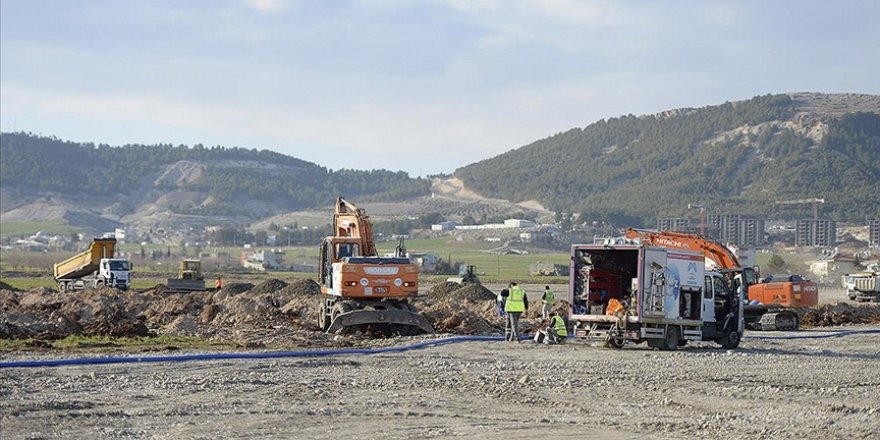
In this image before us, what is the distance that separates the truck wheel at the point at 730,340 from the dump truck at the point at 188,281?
42.5 meters

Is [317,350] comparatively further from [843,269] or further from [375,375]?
[843,269]

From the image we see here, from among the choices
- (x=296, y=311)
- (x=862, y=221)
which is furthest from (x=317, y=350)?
(x=862, y=221)

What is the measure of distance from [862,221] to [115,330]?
18428 centimetres

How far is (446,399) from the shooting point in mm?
18281

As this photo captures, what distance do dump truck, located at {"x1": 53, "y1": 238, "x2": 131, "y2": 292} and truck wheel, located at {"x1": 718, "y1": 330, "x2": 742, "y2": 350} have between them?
43682 mm

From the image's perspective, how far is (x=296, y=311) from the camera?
1742 inches

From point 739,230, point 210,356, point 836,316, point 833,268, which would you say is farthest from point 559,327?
point 739,230

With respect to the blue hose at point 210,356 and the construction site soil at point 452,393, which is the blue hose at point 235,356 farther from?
the construction site soil at point 452,393

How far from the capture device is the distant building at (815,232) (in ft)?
592

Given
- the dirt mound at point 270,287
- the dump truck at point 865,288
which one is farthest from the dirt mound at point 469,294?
the dump truck at point 865,288

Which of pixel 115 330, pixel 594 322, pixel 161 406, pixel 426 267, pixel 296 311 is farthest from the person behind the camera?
pixel 426 267

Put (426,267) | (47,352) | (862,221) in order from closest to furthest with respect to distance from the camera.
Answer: (47,352)
(426,267)
(862,221)

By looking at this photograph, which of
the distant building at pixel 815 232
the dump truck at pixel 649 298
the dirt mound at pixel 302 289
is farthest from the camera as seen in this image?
the distant building at pixel 815 232

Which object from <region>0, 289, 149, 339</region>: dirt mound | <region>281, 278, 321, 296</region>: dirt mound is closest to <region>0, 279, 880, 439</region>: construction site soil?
<region>0, 289, 149, 339</region>: dirt mound
